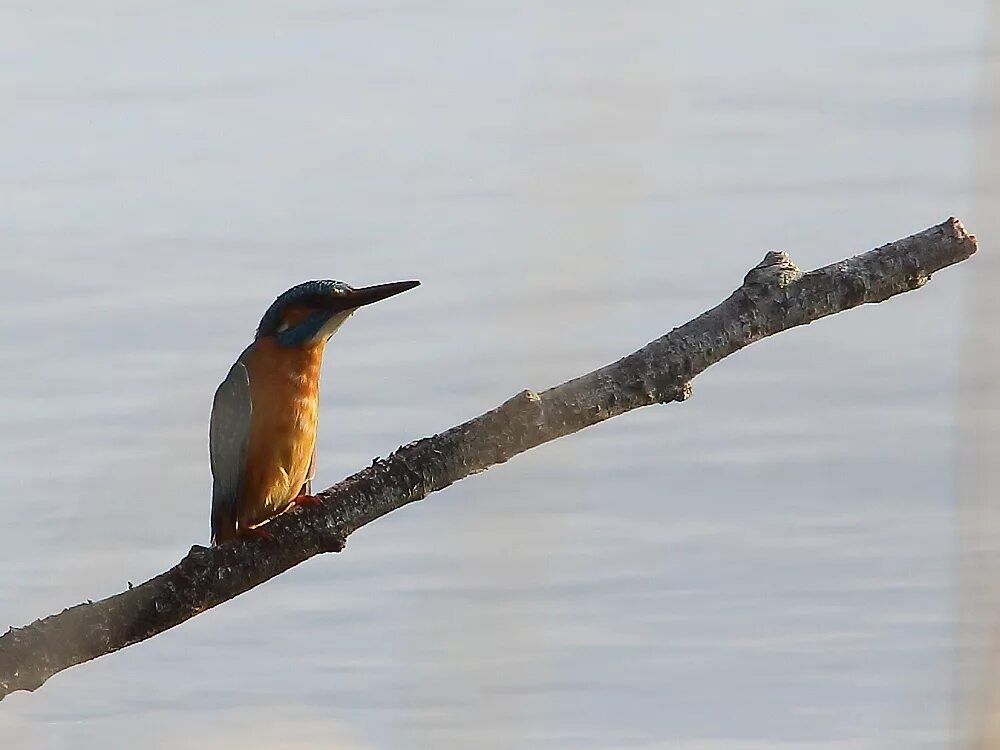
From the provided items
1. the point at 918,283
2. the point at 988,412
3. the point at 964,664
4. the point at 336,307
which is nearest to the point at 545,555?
the point at 964,664

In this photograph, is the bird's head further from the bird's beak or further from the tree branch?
the tree branch

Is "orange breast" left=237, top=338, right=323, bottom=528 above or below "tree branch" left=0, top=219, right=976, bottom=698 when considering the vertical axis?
above

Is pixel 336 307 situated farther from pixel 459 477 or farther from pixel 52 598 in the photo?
pixel 52 598

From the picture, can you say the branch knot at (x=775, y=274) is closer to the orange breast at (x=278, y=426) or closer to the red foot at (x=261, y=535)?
the red foot at (x=261, y=535)

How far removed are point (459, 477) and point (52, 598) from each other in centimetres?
51

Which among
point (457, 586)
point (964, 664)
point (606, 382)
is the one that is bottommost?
point (964, 664)

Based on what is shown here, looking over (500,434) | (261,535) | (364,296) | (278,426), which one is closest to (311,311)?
(364,296)

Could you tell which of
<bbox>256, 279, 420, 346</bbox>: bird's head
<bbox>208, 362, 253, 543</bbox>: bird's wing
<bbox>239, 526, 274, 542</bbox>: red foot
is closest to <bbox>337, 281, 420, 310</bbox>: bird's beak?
<bbox>256, 279, 420, 346</bbox>: bird's head

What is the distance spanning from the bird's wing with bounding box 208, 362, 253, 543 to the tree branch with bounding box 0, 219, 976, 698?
97 centimetres

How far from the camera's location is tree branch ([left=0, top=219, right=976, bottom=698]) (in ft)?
6.18

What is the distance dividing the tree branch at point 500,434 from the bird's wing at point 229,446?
0.97m

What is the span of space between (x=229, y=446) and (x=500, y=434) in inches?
56.1

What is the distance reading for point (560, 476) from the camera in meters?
1.54

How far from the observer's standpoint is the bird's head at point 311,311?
328 cm
